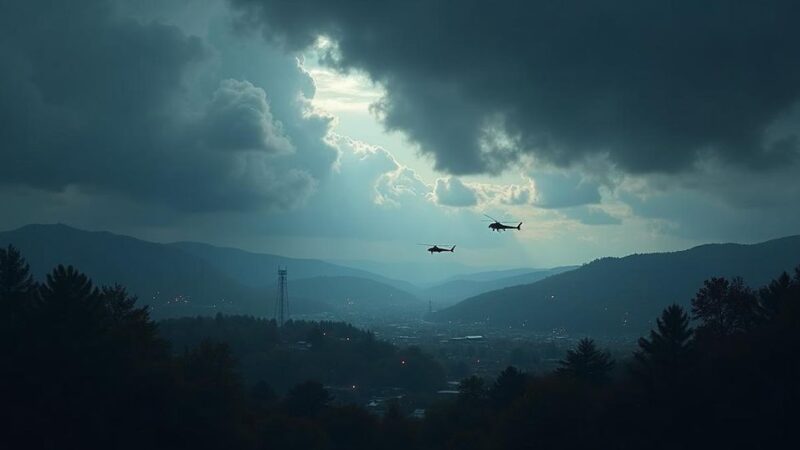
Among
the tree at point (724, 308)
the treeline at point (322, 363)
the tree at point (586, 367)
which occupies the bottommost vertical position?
the treeline at point (322, 363)

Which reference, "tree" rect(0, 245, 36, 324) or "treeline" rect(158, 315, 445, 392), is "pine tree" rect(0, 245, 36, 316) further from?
Result: "treeline" rect(158, 315, 445, 392)

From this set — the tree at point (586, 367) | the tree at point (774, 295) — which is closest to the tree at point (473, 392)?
the tree at point (586, 367)

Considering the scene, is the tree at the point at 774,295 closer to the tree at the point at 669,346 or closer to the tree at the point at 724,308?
the tree at the point at 724,308

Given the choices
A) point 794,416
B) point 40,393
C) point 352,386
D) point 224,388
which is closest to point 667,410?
point 794,416

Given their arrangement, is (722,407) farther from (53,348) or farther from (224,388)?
(53,348)

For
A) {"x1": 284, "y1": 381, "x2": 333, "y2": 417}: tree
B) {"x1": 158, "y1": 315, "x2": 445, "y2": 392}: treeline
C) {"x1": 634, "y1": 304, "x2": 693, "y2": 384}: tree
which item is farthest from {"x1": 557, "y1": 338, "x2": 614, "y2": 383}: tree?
{"x1": 158, "y1": 315, "x2": 445, "y2": 392}: treeline
